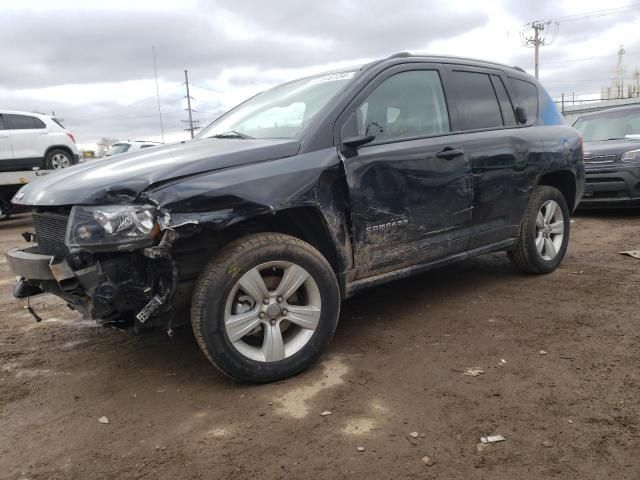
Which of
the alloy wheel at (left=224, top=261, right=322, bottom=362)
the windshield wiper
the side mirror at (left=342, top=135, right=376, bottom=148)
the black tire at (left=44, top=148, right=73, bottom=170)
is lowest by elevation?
the alloy wheel at (left=224, top=261, right=322, bottom=362)

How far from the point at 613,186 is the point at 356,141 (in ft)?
20.6

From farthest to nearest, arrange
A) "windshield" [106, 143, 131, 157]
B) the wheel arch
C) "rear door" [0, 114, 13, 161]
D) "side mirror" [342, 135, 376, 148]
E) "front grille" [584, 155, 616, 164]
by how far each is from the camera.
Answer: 1. "windshield" [106, 143, 131, 157]
2. "rear door" [0, 114, 13, 161]
3. "front grille" [584, 155, 616, 164]
4. the wheel arch
5. "side mirror" [342, 135, 376, 148]

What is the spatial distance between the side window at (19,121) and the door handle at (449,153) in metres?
11.4

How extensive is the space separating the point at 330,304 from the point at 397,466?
3.65 ft

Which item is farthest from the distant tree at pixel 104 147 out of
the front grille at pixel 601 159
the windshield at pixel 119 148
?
the front grille at pixel 601 159

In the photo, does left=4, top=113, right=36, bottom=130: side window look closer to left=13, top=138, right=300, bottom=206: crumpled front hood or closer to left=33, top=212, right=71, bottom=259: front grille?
left=13, top=138, right=300, bottom=206: crumpled front hood

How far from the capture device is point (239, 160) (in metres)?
2.98

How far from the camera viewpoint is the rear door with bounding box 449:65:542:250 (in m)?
4.07

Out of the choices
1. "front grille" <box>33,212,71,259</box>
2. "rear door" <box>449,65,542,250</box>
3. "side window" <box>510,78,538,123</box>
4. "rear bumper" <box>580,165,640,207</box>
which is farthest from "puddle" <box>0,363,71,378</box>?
"rear bumper" <box>580,165,640,207</box>

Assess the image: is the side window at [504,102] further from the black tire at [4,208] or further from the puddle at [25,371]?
the black tire at [4,208]

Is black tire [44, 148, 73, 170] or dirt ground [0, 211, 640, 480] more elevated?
black tire [44, 148, 73, 170]

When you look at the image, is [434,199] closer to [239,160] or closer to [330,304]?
[330,304]

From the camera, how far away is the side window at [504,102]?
14.7 ft

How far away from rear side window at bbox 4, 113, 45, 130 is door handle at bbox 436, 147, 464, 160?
37.4 ft
